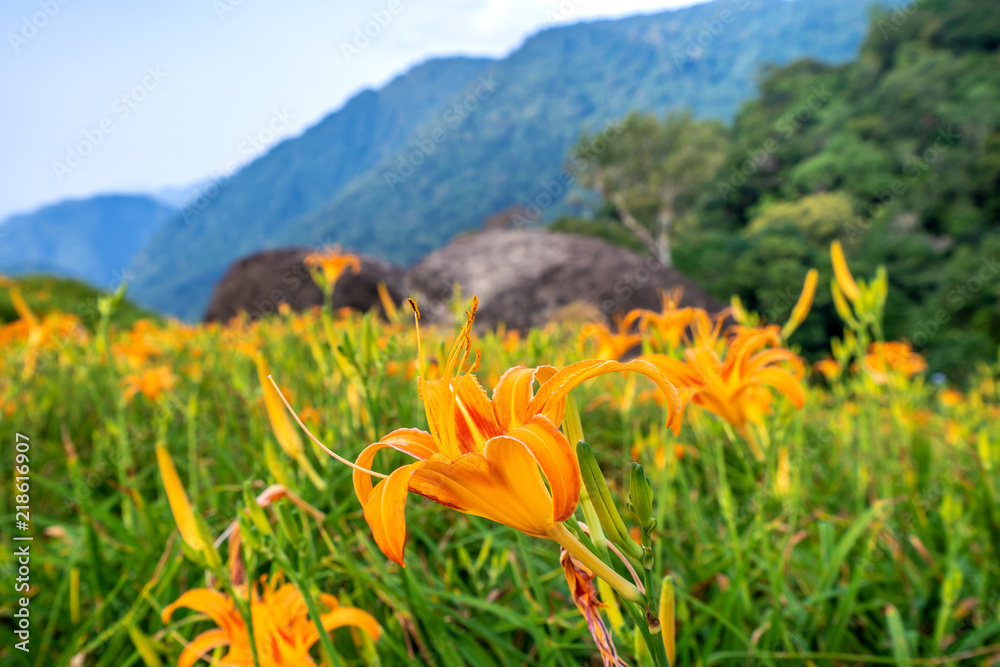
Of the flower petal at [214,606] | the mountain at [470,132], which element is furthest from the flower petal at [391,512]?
the mountain at [470,132]

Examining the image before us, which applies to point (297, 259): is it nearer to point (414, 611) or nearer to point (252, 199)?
point (414, 611)

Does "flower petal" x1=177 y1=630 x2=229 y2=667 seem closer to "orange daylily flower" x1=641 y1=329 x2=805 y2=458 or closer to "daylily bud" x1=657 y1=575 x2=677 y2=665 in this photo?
"daylily bud" x1=657 y1=575 x2=677 y2=665

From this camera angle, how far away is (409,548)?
1.31 m

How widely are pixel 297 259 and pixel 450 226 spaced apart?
85.7 metres

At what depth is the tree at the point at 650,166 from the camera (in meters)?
28.8

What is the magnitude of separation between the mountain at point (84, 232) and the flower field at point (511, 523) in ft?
605

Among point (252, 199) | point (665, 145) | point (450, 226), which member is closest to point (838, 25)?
point (450, 226)

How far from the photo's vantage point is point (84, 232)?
16550 centimetres

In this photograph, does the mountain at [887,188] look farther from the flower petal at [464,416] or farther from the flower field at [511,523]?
the flower petal at [464,416]

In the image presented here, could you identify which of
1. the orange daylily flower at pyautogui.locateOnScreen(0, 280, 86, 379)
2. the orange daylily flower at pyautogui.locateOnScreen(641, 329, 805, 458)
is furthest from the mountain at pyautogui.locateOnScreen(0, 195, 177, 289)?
the orange daylily flower at pyautogui.locateOnScreen(641, 329, 805, 458)

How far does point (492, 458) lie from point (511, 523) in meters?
0.07

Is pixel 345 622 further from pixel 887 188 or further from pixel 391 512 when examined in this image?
pixel 887 188

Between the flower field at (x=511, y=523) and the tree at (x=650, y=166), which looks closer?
the flower field at (x=511, y=523)

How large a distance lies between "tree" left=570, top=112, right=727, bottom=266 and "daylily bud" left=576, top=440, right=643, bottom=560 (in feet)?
96.0
